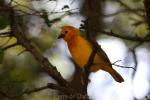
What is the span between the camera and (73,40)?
447 centimetres

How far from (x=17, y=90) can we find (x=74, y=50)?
1464mm

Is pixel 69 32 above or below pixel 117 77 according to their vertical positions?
above

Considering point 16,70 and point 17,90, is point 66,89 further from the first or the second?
point 16,70

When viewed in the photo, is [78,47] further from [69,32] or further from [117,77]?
[117,77]

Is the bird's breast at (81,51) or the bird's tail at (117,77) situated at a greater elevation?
the bird's breast at (81,51)

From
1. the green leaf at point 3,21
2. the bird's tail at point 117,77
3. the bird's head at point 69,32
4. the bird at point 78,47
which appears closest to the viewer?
the green leaf at point 3,21

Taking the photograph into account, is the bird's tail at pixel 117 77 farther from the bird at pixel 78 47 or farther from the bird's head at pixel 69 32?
the bird's head at pixel 69 32

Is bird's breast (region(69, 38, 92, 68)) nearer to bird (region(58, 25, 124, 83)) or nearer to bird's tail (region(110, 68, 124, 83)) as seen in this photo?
bird (region(58, 25, 124, 83))

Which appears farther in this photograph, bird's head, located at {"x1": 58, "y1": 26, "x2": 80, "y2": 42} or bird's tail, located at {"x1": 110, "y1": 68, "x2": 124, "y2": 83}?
bird's head, located at {"x1": 58, "y1": 26, "x2": 80, "y2": 42}

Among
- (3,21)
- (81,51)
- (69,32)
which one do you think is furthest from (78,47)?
(3,21)

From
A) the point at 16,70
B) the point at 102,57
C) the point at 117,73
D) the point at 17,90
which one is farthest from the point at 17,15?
the point at 16,70

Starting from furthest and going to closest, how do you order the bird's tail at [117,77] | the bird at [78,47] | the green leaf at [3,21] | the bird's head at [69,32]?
the bird's head at [69,32]
the bird at [78,47]
the bird's tail at [117,77]
the green leaf at [3,21]

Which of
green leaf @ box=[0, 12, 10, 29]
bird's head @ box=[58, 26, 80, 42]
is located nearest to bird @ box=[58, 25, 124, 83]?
bird's head @ box=[58, 26, 80, 42]

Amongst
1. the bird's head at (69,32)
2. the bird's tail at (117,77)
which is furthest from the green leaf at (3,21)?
the bird's head at (69,32)
